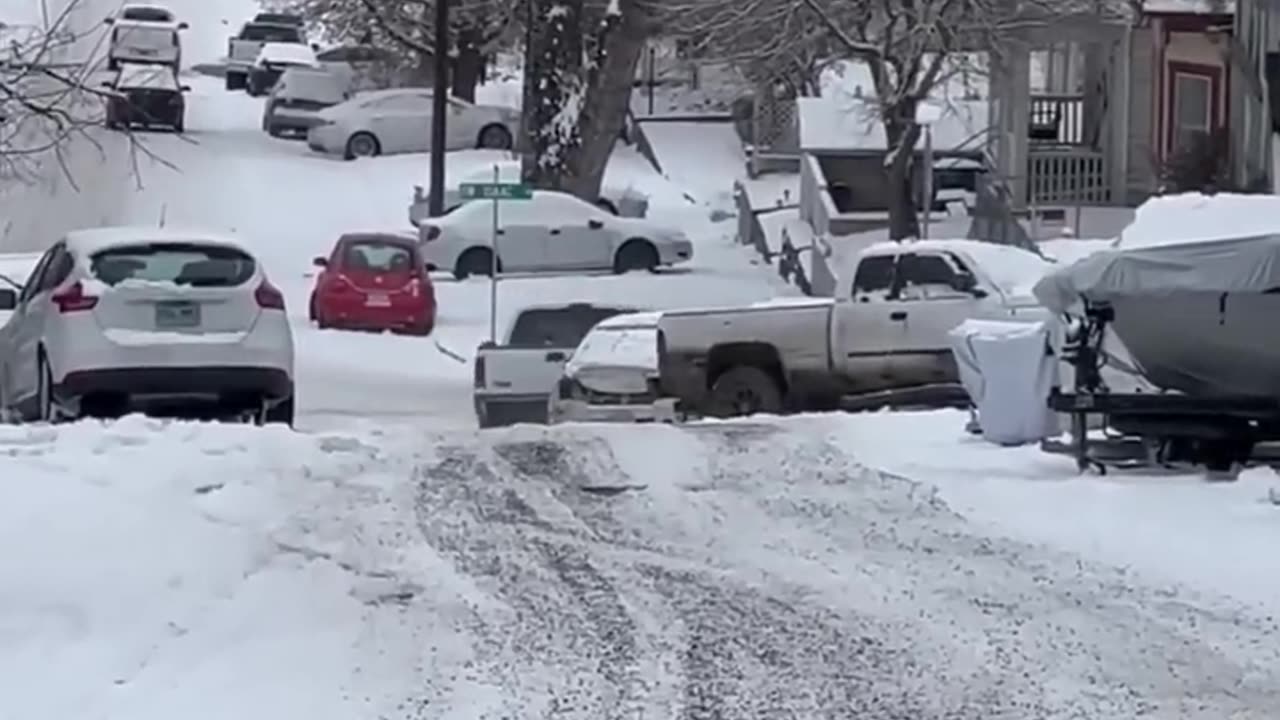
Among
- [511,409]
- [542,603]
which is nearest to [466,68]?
[511,409]

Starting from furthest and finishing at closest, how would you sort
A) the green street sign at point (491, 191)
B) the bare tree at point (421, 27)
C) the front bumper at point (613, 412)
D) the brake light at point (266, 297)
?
the bare tree at point (421, 27), the green street sign at point (491, 191), the front bumper at point (613, 412), the brake light at point (266, 297)

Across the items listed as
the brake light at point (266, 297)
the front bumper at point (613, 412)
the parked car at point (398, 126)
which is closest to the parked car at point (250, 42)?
the parked car at point (398, 126)

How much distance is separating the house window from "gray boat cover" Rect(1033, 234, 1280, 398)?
76.0 feet

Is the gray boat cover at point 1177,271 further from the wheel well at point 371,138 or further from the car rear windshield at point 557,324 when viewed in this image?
the wheel well at point 371,138

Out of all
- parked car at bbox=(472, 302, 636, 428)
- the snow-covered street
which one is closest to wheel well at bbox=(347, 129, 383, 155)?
parked car at bbox=(472, 302, 636, 428)

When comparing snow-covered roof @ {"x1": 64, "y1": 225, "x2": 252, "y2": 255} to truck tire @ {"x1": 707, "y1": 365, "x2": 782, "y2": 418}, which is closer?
snow-covered roof @ {"x1": 64, "y1": 225, "x2": 252, "y2": 255}

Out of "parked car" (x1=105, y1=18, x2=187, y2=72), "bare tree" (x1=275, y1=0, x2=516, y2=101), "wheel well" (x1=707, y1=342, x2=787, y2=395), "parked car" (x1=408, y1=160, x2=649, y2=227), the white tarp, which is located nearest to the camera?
the white tarp

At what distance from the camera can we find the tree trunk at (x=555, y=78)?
41.2 meters

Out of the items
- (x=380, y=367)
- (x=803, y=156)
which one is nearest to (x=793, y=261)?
(x=803, y=156)

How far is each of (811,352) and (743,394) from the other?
0.68 m

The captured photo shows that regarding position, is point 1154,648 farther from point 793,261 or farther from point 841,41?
point 793,261

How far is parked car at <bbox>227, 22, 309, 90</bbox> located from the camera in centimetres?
6838

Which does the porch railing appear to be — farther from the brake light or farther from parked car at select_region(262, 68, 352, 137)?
parked car at select_region(262, 68, 352, 137)

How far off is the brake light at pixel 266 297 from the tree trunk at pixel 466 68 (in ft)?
123
